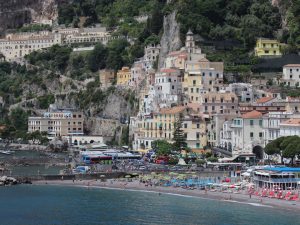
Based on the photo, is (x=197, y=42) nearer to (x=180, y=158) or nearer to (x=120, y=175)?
(x=180, y=158)

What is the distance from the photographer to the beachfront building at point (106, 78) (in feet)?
415

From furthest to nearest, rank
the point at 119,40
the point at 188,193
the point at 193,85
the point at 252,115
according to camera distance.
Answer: the point at 119,40 → the point at 193,85 → the point at 252,115 → the point at 188,193

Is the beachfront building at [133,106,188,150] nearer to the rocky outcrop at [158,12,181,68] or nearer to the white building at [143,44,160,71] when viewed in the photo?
the rocky outcrop at [158,12,181,68]

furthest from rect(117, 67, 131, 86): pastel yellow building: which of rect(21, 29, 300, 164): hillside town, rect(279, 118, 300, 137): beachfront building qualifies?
rect(279, 118, 300, 137): beachfront building

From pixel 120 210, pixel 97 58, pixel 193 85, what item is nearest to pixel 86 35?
pixel 97 58

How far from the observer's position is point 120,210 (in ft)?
223

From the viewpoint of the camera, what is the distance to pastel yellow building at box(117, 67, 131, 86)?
12194 centimetres

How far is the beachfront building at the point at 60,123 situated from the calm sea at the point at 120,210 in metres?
46.3

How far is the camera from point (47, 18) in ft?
544

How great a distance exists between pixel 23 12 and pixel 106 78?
1824 inches

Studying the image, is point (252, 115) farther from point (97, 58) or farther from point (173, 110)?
point (97, 58)

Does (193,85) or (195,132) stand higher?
(193,85)

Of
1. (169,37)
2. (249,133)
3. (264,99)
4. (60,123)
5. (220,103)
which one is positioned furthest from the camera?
(60,123)

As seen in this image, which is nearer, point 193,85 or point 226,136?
point 226,136
